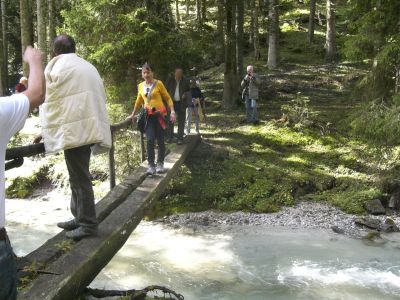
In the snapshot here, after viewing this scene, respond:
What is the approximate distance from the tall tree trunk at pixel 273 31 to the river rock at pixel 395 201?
1129cm

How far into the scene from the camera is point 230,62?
1634 cm

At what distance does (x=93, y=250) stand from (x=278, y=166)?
7.63 metres

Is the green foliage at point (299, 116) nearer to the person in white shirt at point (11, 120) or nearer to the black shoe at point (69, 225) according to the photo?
the black shoe at point (69, 225)

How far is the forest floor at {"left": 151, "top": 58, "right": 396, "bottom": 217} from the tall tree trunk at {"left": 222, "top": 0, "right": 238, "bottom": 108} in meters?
0.85

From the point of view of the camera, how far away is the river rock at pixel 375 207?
10.2m

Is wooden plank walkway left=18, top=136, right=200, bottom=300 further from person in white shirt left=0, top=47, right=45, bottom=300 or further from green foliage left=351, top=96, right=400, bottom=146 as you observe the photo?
green foliage left=351, top=96, right=400, bottom=146

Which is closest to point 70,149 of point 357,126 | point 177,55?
point 357,126

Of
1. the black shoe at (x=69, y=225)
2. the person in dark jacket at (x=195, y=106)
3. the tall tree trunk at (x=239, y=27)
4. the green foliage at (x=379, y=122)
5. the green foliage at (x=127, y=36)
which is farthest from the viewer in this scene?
the tall tree trunk at (x=239, y=27)

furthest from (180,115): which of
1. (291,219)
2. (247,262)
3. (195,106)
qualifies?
(247,262)

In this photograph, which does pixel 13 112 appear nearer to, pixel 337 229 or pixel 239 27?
pixel 337 229

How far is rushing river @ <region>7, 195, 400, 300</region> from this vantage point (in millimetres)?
6930

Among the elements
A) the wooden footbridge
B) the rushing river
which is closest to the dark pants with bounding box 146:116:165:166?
the wooden footbridge

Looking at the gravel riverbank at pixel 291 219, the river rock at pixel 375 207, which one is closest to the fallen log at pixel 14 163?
the gravel riverbank at pixel 291 219

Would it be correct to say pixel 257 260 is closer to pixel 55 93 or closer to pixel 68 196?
pixel 55 93
